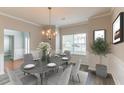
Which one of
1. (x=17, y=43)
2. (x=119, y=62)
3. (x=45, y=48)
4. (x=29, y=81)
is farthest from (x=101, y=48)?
(x=17, y=43)

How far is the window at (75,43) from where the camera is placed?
6.35 m

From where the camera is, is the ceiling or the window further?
the window

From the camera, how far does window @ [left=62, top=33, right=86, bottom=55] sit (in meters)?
6.35

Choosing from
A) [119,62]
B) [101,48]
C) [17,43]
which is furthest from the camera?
[17,43]

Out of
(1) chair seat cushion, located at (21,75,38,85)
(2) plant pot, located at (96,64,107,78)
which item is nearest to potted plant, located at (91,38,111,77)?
(2) plant pot, located at (96,64,107,78)

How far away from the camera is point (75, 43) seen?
673 centimetres

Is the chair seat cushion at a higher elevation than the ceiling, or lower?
lower

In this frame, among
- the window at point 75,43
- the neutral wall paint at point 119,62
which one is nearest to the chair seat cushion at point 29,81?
the neutral wall paint at point 119,62

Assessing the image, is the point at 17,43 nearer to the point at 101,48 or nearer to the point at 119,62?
the point at 101,48

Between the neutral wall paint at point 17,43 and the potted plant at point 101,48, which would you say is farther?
the neutral wall paint at point 17,43

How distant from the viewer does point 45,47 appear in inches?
124

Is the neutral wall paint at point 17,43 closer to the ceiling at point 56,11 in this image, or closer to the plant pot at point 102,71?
the ceiling at point 56,11

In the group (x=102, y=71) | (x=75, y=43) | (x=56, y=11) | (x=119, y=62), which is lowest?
(x=102, y=71)

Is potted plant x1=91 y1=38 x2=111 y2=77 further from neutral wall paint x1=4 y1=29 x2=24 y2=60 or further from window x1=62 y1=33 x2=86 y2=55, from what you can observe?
neutral wall paint x1=4 y1=29 x2=24 y2=60
